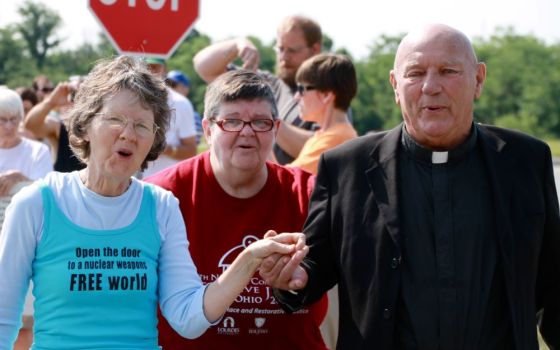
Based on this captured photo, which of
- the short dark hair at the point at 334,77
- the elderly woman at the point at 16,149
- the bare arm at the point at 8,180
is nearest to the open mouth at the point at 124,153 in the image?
the short dark hair at the point at 334,77

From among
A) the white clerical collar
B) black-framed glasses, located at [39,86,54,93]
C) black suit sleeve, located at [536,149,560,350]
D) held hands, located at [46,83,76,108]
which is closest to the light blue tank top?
the white clerical collar

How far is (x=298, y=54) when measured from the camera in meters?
7.46

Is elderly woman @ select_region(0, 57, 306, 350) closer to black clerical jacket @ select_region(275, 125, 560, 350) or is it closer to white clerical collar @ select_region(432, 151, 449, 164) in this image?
black clerical jacket @ select_region(275, 125, 560, 350)

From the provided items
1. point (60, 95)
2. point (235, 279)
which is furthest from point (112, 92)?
point (60, 95)

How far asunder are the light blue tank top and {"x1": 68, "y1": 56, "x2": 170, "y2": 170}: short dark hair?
25cm

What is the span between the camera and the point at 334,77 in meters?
6.01

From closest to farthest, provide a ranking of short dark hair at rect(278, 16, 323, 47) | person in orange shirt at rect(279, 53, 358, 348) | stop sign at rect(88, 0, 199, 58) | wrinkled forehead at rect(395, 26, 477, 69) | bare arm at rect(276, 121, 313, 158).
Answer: wrinkled forehead at rect(395, 26, 477, 69) < person in orange shirt at rect(279, 53, 358, 348) < stop sign at rect(88, 0, 199, 58) < bare arm at rect(276, 121, 313, 158) < short dark hair at rect(278, 16, 323, 47)

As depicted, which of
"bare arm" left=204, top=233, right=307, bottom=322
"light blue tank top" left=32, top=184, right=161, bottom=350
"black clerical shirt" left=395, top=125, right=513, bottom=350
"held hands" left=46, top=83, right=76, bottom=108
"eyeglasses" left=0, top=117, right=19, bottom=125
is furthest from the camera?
"held hands" left=46, top=83, right=76, bottom=108

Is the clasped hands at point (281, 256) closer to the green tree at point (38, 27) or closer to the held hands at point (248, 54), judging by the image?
the held hands at point (248, 54)

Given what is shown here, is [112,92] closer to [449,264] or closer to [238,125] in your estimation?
[238,125]

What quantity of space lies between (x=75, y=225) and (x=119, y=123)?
1.29ft

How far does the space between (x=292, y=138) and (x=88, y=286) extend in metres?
3.28

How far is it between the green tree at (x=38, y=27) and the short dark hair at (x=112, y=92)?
3972 inches

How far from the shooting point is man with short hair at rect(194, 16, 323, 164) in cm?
655
